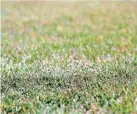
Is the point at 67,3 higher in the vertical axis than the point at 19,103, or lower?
higher

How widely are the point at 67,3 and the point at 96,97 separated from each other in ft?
65.9

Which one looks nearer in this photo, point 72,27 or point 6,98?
point 6,98

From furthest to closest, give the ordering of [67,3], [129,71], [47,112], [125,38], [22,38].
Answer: [67,3] < [22,38] < [125,38] < [129,71] < [47,112]

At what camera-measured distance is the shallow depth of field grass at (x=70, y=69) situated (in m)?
7.23

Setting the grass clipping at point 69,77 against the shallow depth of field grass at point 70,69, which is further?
the grass clipping at point 69,77

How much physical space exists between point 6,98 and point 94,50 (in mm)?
3732

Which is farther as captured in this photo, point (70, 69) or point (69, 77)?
point (70, 69)

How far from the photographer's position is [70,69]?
867 cm

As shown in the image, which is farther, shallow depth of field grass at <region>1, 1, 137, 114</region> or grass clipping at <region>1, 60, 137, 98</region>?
grass clipping at <region>1, 60, 137, 98</region>

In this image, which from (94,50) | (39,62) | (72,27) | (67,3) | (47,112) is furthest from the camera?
(67,3)

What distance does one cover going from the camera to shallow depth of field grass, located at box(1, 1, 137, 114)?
723 cm

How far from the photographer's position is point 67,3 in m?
27.2

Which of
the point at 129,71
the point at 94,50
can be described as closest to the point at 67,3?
the point at 94,50

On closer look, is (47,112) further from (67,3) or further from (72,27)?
(67,3)
